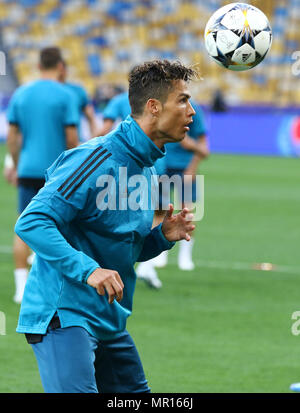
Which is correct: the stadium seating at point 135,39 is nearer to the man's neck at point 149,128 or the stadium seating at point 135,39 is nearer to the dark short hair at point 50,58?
the dark short hair at point 50,58

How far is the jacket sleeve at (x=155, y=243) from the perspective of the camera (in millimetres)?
4285

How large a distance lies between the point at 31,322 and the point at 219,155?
2358 centimetres

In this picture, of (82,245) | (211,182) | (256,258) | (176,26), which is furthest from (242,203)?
(176,26)

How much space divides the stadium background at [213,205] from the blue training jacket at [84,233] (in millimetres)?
2017

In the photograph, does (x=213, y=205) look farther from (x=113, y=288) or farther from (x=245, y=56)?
(x=113, y=288)

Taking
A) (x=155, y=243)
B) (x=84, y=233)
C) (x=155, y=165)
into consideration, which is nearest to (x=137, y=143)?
(x=84, y=233)

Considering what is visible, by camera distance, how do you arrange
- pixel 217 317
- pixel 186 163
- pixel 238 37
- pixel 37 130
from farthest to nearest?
pixel 186 163 < pixel 37 130 < pixel 217 317 < pixel 238 37

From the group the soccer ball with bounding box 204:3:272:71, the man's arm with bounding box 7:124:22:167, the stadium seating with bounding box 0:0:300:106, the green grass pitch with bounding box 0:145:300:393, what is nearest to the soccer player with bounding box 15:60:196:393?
the soccer ball with bounding box 204:3:272:71

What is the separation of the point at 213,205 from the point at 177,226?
12183 mm

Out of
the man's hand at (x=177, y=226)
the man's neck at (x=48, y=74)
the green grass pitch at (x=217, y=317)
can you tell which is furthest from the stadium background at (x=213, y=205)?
the man's neck at (x=48, y=74)

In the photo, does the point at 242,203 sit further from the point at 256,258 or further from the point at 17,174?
the point at 17,174

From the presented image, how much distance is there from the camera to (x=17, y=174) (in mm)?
8500

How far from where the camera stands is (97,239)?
4023mm

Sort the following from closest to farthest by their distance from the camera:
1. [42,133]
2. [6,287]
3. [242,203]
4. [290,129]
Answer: [42,133] → [6,287] → [242,203] → [290,129]
